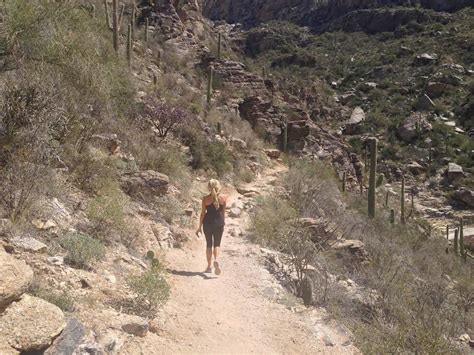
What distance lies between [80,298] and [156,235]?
9.96 feet

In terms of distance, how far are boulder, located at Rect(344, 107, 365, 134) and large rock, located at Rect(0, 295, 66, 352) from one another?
32.1 m

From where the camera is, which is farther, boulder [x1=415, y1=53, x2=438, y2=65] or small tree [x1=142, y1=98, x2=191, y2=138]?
boulder [x1=415, y1=53, x2=438, y2=65]

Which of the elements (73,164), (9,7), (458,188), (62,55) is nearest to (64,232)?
(73,164)

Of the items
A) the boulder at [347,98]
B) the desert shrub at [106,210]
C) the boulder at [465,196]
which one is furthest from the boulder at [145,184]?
the boulder at [347,98]

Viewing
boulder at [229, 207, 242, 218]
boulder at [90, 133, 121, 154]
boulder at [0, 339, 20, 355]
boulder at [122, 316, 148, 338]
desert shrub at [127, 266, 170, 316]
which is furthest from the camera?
boulder at [229, 207, 242, 218]

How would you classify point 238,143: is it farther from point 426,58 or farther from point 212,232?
point 426,58

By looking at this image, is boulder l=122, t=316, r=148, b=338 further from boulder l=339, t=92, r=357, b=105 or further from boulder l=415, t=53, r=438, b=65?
boulder l=415, t=53, r=438, b=65

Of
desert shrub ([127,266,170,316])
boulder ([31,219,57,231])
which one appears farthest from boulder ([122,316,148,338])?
boulder ([31,219,57,231])

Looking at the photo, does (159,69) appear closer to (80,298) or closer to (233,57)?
(233,57)

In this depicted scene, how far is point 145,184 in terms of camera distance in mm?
8242

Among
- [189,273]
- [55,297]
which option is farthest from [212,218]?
[55,297]

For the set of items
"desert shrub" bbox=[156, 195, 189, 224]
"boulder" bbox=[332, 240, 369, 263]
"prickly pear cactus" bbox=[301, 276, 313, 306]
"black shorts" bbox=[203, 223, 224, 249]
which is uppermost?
"black shorts" bbox=[203, 223, 224, 249]

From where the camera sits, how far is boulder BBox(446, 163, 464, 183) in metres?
28.9

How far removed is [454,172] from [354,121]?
27.0 feet
